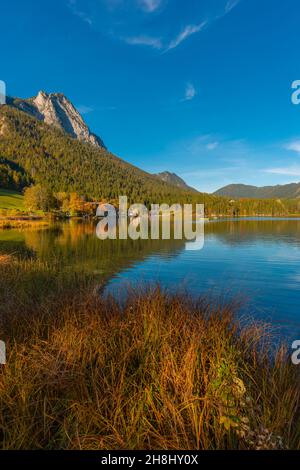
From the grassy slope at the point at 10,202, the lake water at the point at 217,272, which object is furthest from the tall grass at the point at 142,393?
the grassy slope at the point at 10,202

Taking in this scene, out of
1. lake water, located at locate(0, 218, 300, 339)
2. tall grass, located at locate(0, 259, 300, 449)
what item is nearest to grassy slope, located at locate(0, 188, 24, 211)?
lake water, located at locate(0, 218, 300, 339)

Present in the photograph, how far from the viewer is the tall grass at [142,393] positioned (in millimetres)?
3738

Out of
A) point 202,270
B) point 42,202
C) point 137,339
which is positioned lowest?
point 202,270

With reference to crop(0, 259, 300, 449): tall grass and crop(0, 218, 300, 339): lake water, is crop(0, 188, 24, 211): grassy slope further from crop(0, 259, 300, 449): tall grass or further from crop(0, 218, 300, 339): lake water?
crop(0, 259, 300, 449): tall grass

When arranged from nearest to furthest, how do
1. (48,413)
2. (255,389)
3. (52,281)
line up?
1. (48,413)
2. (255,389)
3. (52,281)

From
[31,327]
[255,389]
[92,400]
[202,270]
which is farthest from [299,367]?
[202,270]

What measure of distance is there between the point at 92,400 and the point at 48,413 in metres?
0.65

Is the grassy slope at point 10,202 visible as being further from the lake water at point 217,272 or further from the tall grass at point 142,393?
the tall grass at point 142,393

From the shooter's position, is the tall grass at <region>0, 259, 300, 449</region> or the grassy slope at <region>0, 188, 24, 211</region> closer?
the tall grass at <region>0, 259, 300, 449</region>

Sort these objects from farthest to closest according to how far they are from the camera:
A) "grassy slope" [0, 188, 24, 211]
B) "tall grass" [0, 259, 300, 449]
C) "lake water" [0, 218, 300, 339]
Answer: "grassy slope" [0, 188, 24, 211] → "lake water" [0, 218, 300, 339] → "tall grass" [0, 259, 300, 449]

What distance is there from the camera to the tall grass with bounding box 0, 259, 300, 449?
12.3ft

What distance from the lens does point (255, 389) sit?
482 cm
